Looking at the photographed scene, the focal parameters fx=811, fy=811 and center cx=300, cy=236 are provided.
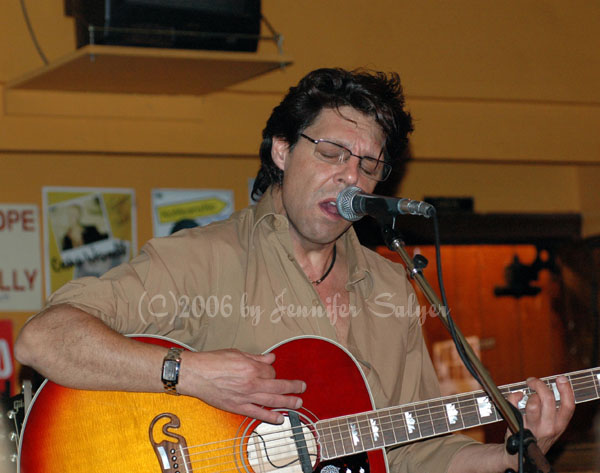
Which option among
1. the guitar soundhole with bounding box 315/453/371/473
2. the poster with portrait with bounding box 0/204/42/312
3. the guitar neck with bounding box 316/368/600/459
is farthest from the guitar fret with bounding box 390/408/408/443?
the poster with portrait with bounding box 0/204/42/312

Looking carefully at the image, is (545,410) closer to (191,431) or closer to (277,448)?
(277,448)

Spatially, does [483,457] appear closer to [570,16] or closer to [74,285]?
[74,285]

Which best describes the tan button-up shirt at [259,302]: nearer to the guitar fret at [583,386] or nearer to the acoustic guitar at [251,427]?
the acoustic guitar at [251,427]

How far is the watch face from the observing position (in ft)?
6.68

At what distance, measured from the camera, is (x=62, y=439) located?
6.57 ft

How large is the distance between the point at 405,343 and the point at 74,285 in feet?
3.54

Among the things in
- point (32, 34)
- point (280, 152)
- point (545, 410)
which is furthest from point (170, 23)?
point (545, 410)

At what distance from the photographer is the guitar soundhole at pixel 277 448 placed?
2123 millimetres

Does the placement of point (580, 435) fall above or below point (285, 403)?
below

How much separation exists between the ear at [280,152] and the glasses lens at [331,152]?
0.20 meters

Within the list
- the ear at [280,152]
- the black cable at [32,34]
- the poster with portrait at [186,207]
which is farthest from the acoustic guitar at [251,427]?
the black cable at [32,34]

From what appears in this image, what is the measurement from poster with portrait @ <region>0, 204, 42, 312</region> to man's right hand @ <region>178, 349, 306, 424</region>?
6.64 feet

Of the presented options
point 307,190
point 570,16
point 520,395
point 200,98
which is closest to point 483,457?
point 520,395

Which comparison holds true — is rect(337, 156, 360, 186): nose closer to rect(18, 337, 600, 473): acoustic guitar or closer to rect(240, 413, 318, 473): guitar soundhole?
rect(18, 337, 600, 473): acoustic guitar
